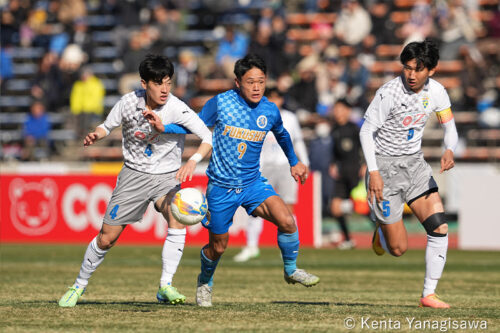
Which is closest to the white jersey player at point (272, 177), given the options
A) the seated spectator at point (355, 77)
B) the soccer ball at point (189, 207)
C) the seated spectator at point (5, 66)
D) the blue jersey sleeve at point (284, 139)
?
the blue jersey sleeve at point (284, 139)

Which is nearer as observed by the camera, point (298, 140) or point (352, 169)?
point (298, 140)

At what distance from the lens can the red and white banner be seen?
1927cm

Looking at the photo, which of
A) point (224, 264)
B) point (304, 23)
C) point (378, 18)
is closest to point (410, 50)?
point (224, 264)

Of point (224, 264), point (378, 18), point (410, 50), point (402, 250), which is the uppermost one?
point (378, 18)

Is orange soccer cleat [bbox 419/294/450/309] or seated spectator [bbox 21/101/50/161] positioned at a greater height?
seated spectator [bbox 21/101/50/161]

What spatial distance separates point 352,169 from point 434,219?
9748mm

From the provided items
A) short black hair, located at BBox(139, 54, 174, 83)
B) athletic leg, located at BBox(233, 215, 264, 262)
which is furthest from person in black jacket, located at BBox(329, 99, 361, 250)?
short black hair, located at BBox(139, 54, 174, 83)

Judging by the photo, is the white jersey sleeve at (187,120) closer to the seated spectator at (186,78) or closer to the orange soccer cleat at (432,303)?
the orange soccer cleat at (432,303)

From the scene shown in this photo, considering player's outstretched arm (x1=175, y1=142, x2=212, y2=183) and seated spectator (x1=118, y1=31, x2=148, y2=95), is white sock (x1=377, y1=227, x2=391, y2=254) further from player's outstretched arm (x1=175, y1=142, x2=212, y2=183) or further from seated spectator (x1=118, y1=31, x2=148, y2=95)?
seated spectator (x1=118, y1=31, x2=148, y2=95)

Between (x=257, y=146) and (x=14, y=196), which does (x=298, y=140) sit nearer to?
(x=257, y=146)

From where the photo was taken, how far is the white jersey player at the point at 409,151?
907cm

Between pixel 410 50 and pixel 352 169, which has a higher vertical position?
pixel 410 50

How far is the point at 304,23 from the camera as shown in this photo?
1094 inches

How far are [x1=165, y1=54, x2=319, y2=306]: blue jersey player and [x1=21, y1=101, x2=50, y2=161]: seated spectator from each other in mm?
16285
